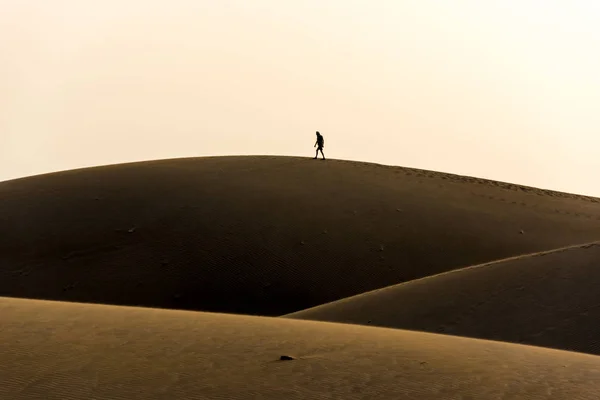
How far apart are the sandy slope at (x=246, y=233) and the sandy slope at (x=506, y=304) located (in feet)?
8.44

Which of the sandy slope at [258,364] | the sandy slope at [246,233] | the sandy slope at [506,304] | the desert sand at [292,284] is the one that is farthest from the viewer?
the sandy slope at [246,233]

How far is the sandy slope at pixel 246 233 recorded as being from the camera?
39.3 ft

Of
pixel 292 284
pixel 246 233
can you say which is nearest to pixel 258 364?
pixel 292 284

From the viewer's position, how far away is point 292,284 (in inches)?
473

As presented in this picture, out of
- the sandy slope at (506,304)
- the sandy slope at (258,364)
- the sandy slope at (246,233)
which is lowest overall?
the sandy slope at (258,364)

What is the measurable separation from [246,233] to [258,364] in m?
9.24

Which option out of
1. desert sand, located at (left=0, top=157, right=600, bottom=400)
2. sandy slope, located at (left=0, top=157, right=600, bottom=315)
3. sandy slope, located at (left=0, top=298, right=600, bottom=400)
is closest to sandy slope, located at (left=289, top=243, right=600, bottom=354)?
desert sand, located at (left=0, top=157, right=600, bottom=400)

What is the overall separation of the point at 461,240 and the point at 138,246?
24.2 feet

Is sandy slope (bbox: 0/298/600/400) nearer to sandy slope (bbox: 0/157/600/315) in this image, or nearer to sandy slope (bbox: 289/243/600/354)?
sandy slope (bbox: 289/243/600/354)

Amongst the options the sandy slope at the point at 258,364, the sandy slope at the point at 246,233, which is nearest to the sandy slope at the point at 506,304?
the sandy slope at the point at 258,364

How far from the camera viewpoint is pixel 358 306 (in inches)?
355

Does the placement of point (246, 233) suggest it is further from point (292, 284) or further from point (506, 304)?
point (506, 304)

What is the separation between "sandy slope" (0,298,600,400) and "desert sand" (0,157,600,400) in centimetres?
2

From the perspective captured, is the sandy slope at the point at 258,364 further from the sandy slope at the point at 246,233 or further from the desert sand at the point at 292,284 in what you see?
the sandy slope at the point at 246,233
